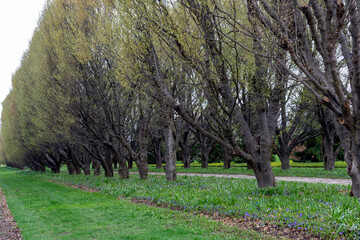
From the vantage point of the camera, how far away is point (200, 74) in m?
9.32

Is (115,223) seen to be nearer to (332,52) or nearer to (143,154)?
(332,52)

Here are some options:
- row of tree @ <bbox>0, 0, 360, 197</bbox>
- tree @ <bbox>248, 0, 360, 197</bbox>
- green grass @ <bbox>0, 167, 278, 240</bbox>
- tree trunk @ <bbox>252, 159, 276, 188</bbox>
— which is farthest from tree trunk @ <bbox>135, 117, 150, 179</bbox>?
tree @ <bbox>248, 0, 360, 197</bbox>

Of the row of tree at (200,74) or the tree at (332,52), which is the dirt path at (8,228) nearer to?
the row of tree at (200,74)

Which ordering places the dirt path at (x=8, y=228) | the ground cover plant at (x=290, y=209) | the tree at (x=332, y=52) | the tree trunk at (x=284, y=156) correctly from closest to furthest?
1. the ground cover plant at (x=290, y=209)
2. the tree at (x=332, y=52)
3. the dirt path at (x=8, y=228)
4. the tree trunk at (x=284, y=156)

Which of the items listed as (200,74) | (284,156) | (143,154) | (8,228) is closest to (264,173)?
(200,74)

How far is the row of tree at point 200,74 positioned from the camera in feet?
21.5

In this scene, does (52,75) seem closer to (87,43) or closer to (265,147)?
(87,43)

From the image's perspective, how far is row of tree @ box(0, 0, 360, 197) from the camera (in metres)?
6.55

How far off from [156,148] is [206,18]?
24.9 meters

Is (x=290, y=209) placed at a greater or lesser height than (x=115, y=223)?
greater

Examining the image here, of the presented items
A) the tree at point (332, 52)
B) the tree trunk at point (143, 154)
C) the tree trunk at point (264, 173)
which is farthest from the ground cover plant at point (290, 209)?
the tree trunk at point (143, 154)

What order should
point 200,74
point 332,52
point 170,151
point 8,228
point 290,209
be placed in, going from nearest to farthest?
point 332,52 → point 290,209 → point 8,228 → point 200,74 → point 170,151

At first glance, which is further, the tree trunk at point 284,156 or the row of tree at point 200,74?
the tree trunk at point 284,156

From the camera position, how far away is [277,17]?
6391 millimetres
